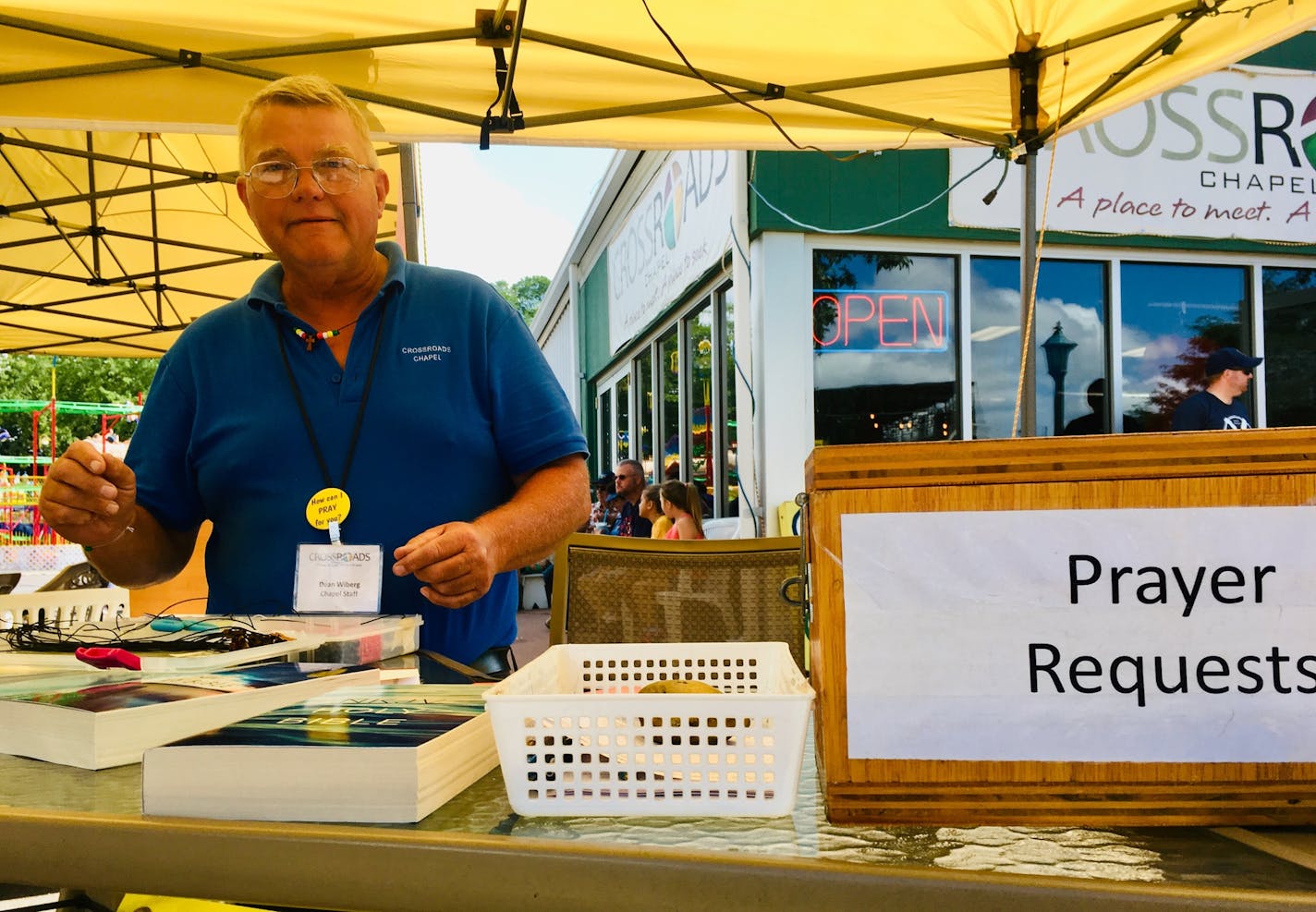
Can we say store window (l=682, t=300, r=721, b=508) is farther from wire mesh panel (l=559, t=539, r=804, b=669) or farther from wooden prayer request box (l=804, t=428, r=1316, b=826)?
wooden prayer request box (l=804, t=428, r=1316, b=826)

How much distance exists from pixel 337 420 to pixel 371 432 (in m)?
0.07

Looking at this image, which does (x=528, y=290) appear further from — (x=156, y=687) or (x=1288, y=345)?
(x=156, y=687)

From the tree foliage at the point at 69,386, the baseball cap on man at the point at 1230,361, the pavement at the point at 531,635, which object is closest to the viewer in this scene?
the baseball cap on man at the point at 1230,361

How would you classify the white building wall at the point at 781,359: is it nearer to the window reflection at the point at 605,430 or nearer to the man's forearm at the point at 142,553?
the man's forearm at the point at 142,553

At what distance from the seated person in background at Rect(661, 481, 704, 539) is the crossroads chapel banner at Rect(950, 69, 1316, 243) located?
98.0 inches

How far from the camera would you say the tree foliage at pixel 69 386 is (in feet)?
80.2

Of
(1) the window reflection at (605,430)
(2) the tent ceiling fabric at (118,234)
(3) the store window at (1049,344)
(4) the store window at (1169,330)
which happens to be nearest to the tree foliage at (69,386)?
(1) the window reflection at (605,430)

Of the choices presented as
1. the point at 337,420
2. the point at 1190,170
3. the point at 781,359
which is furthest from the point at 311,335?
the point at 1190,170

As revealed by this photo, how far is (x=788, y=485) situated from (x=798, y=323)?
1.04 metres

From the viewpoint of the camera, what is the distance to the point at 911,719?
2.11 ft

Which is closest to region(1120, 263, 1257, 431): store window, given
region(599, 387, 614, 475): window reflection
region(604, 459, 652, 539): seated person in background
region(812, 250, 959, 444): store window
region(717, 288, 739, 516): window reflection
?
region(812, 250, 959, 444): store window

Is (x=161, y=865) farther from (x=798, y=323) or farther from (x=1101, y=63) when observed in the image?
(x=798, y=323)

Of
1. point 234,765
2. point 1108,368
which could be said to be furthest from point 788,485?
point 234,765

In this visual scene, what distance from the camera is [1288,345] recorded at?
6.65m
